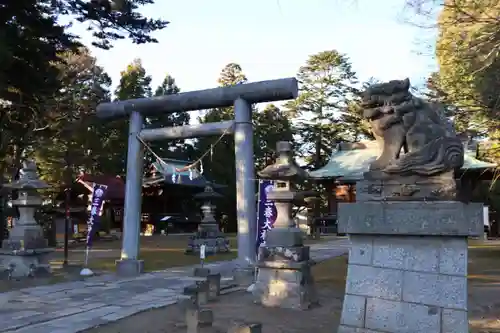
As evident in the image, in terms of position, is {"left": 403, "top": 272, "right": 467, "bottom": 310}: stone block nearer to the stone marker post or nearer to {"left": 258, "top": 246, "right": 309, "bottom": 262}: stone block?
the stone marker post

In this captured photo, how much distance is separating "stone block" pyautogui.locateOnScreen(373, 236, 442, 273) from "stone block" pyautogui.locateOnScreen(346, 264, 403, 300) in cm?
8

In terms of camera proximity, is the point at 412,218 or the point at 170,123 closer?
the point at 412,218

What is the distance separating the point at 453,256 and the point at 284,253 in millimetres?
4355

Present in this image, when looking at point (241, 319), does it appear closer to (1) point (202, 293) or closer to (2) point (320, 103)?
(1) point (202, 293)

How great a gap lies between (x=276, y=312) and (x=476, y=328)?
2961mm

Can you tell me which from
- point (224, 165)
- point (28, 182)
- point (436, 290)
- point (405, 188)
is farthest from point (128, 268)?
point (224, 165)

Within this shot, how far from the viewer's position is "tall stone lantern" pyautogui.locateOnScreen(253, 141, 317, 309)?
8.25 meters

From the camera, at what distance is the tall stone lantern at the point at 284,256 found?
8.25 meters

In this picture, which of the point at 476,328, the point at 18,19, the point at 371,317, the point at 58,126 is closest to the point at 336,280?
the point at 476,328

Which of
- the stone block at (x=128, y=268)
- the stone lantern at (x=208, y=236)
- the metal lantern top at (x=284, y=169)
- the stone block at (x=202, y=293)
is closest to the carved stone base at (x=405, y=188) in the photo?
the metal lantern top at (x=284, y=169)

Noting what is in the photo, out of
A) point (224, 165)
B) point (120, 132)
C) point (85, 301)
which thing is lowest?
point (85, 301)

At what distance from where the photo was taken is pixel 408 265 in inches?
181

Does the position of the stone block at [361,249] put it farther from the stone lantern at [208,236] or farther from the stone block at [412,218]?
the stone lantern at [208,236]

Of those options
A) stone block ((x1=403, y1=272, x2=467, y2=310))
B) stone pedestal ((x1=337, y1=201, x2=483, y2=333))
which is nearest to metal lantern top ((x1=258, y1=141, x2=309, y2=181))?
stone pedestal ((x1=337, y1=201, x2=483, y2=333))
